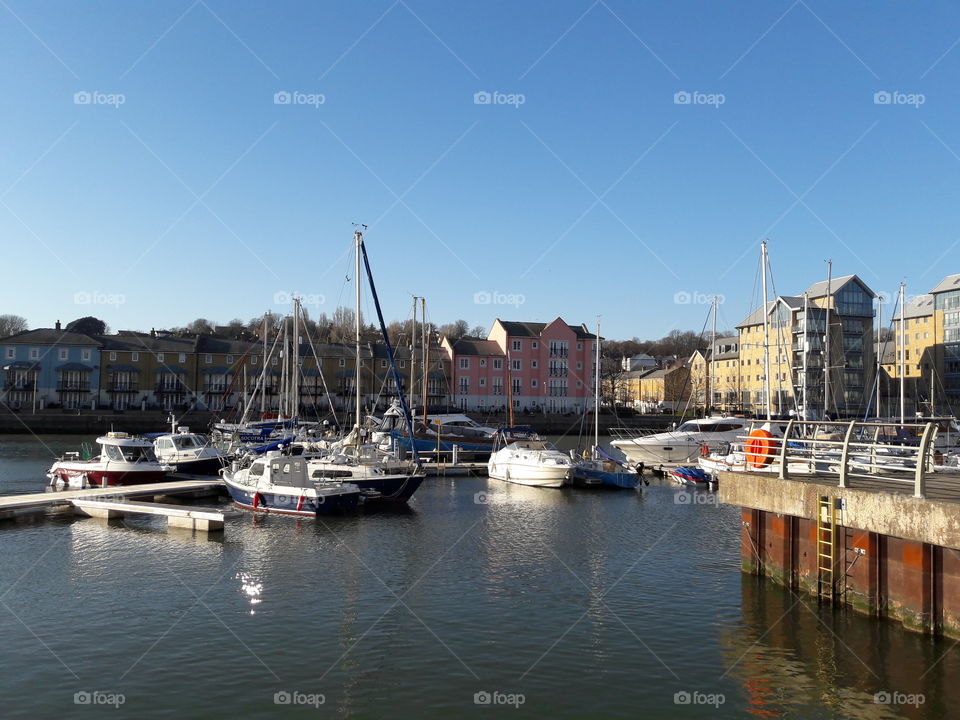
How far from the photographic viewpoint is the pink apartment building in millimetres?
121500

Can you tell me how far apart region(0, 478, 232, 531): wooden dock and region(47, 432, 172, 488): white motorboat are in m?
2.19

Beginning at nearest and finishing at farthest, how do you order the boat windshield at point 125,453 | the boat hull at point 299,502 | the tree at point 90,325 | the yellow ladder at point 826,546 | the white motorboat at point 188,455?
the yellow ladder at point 826,546 < the boat hull at point 299,502 < the boat windshield at point 125,453 < the white motorboat at point 188,455 < the tree at point 90,325

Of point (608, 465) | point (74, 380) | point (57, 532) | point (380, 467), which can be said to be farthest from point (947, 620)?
point (74, 380)

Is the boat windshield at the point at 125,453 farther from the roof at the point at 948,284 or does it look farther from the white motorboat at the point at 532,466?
the roof at the point at 948,284

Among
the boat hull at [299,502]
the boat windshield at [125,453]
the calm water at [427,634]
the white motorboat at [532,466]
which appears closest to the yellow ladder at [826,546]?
the calm water at [427,634]

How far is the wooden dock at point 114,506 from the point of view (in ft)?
94.2

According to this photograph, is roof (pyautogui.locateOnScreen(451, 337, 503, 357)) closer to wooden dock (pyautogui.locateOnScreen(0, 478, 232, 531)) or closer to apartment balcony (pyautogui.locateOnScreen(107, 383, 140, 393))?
apartment balcony (pyautogui.locateOnScreen(107, 383, 140, 393))

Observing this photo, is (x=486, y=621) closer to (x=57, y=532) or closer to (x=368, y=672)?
(x=368, y=672)

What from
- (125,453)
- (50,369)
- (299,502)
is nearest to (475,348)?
(50,369)

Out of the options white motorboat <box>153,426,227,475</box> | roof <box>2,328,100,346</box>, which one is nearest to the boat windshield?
white motorboat <box>153,426,227,475</box>

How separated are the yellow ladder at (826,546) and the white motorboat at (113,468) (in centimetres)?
3370

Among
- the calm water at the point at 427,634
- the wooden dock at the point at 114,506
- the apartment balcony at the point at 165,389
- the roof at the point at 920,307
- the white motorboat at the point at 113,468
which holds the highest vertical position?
the roof at the point at 920,307

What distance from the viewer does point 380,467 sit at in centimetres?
3562

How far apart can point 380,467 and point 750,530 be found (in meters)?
19.4
